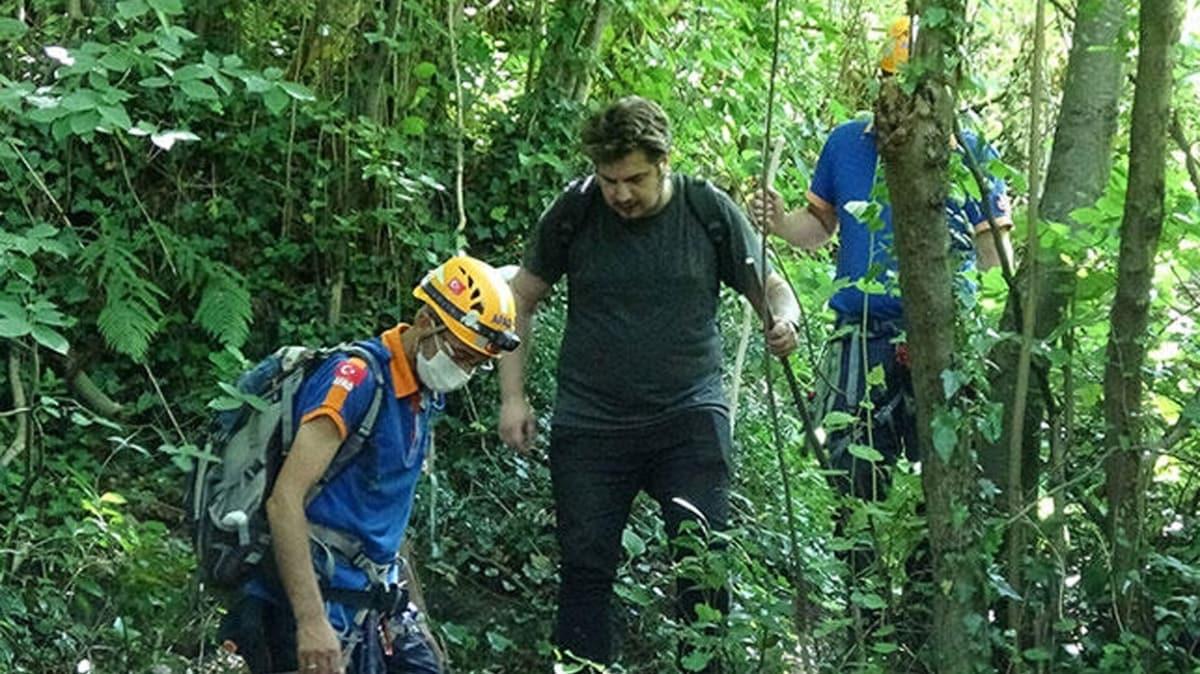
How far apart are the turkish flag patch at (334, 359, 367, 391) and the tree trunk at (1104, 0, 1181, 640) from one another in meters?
1.99

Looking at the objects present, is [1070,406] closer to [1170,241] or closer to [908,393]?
[1170,241]

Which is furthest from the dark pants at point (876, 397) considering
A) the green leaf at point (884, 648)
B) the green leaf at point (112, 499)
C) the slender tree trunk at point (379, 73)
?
the slender tree trunk at point (379, 73)

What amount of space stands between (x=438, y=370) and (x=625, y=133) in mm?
1166

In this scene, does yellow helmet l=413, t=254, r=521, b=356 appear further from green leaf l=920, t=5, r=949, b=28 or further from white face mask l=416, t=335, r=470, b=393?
green leaf l=920, t=5, r=949, b=28

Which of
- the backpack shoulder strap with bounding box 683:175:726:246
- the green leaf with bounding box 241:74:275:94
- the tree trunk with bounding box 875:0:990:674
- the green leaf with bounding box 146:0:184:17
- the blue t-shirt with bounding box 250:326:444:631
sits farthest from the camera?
the backpack shoulder strap with bounding box 683:175:726:246

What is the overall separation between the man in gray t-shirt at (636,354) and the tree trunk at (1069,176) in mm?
1187

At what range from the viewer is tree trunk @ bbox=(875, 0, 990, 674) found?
4.37 m

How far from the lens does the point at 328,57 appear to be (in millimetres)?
9227

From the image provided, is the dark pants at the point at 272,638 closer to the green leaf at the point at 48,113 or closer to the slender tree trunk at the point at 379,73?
the green leaf at the point at 48,113

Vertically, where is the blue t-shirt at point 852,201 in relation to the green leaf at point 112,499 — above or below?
above

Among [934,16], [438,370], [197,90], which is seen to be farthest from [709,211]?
[934,16]

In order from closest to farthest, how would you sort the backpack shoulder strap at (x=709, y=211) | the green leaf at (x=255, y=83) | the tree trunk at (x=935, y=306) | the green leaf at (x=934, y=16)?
the green leaf at (x=934, y=16)
the tree trunk at (x=935, y=306)
the green leaf at (x=255, y=83)
the backpack shoulder strap at (x=709, y=211)

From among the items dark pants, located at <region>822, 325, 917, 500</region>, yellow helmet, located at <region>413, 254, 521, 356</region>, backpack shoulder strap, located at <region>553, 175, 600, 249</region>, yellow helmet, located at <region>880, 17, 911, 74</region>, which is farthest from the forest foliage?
yellow helmet, located at <region>413, 254, 521, 356</region>

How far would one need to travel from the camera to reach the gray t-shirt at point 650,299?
6.41m
